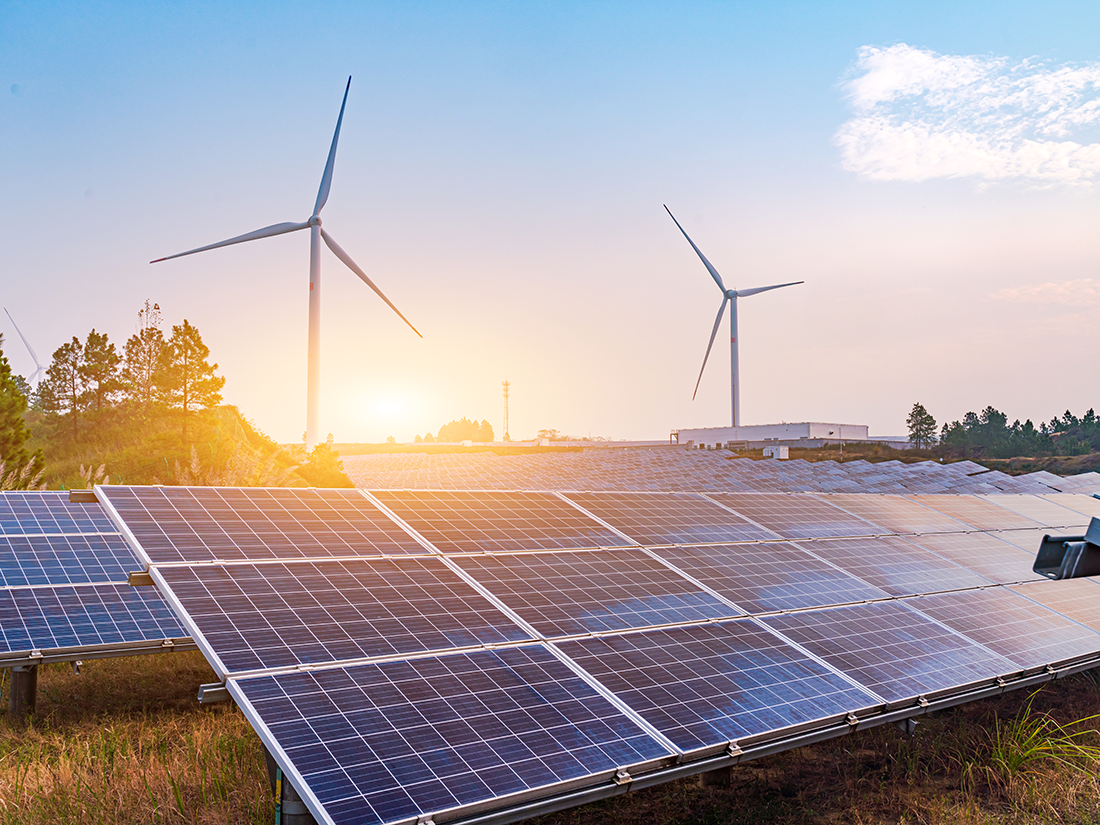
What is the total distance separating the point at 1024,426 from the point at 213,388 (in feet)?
413

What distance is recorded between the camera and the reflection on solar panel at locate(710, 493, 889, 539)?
14.5 metres

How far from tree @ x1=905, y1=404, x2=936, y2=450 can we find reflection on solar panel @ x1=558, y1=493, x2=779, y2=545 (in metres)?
114

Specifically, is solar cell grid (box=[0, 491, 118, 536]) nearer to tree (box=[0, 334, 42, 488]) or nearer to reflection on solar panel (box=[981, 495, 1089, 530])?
tree (box=[0, 334, 42, 488])

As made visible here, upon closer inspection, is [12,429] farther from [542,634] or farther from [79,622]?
[542,634]

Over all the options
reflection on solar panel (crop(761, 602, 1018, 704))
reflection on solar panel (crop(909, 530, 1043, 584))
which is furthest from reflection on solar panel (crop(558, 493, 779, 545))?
reflection on solar panel (crop(909, 530, 1043, 584))

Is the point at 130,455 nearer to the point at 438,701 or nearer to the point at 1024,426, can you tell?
the point at 438,701

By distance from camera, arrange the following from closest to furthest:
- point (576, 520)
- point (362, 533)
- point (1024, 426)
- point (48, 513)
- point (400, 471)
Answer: point (362, 533) → point (576, 520) → point (48, 513) → point (400, 471) → point (1024, 426)

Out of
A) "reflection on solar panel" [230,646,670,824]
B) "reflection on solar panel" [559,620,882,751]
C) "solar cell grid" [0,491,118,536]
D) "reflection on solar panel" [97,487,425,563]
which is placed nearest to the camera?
"reflection on solar panel" [230,646,670,824]

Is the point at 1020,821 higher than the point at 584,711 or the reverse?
the reverse

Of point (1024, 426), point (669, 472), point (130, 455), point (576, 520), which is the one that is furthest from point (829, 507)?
point (1024, 426)

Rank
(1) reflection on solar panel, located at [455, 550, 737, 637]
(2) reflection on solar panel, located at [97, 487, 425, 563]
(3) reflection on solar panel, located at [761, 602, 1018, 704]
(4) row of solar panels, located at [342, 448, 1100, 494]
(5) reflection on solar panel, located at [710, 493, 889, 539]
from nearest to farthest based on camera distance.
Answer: (2) reflection on solar panel, located at [97, 487, 425, 563] → (1) reflection on solar panel, located at [455, 550, 737, 637] → (3) reflection on solar panel, located at [761, 602, 1018, 704] → (5) reflection on solar panel, located at [710, 493, 889, 539] → (4) row of solar panels, located at [342, 448, 1100, 494]

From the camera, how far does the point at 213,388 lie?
151 ft

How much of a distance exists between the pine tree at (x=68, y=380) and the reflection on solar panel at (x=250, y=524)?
54060 mm

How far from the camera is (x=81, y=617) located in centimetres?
1224
